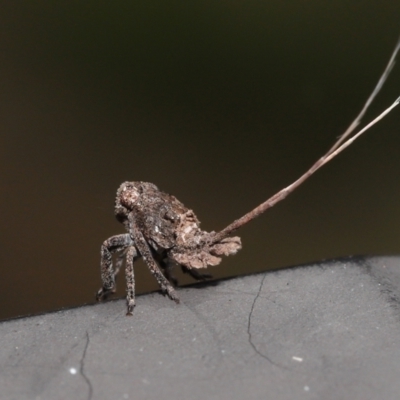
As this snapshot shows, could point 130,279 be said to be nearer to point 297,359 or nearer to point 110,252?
point 110,252

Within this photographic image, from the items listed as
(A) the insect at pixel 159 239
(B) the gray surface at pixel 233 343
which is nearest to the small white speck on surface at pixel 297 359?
(B) the gray surface at pixel 233 343

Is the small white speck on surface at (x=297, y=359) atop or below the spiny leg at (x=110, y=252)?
atop

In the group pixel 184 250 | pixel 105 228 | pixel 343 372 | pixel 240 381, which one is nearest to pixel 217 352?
pixel 240 381

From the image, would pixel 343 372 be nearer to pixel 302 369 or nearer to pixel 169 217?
pixel 302 369

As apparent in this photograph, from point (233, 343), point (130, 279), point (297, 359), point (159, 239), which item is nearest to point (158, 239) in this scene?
point (159, 239)

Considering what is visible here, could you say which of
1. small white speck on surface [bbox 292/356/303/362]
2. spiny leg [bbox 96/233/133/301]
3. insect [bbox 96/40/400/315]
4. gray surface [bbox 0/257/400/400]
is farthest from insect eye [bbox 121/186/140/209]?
small white speck on surface [bbox 292/356/303/362]

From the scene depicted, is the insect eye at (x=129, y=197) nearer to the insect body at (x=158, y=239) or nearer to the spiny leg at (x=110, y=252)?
the insect body at (x=158, y=239)
